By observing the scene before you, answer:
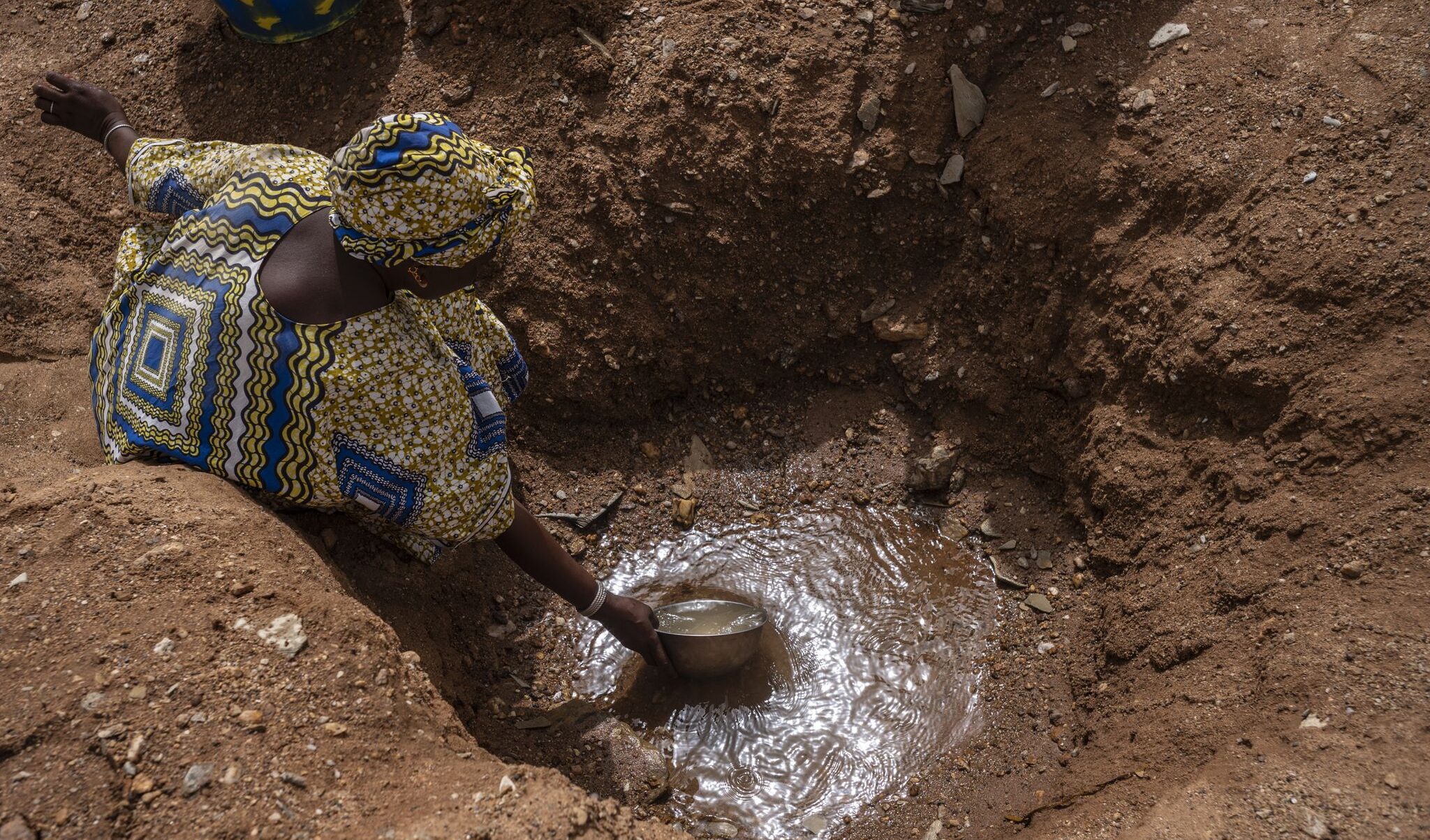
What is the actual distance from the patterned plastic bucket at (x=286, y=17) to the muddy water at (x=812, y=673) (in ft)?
6.18

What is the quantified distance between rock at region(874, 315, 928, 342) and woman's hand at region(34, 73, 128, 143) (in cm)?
207

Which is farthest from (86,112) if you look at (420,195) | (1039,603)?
(1039,603)

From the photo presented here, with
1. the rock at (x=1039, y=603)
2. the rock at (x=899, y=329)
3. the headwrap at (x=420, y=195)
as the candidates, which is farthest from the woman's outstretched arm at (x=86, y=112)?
the rock at (x=1039, y=603)

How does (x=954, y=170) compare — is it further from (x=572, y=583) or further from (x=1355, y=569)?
(x=572, y=583)

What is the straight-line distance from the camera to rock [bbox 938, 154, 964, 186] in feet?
8.69

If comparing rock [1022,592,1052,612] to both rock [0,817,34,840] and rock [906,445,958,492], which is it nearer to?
rock [906,445,958,492]

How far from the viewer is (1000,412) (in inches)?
106

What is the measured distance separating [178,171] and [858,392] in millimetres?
1897

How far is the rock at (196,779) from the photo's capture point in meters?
1.45

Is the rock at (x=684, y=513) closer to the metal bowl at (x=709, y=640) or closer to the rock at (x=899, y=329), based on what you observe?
the metal bowl at (x=709, y=640)

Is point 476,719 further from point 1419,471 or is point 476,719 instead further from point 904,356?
point 1419,471

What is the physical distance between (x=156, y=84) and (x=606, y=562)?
7.04 feet

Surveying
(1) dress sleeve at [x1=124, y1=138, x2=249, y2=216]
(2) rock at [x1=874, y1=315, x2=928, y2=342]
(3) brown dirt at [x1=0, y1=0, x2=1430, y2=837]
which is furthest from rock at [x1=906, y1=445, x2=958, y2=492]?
(1) dress sleeve at [x1=124, y1=138, x2=249, y2=216]

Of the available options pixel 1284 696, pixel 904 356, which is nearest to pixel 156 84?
pixel 904 356
